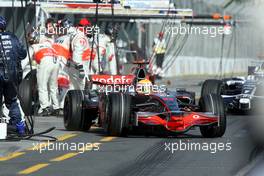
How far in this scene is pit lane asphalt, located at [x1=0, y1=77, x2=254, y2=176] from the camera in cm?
1235

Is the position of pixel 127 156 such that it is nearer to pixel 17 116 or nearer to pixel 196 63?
pixel 17 116

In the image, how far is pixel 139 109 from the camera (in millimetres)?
16500

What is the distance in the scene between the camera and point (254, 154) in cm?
1372

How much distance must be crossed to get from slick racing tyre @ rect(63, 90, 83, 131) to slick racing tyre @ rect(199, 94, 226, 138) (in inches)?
80.2

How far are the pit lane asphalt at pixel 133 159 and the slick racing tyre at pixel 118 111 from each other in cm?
21

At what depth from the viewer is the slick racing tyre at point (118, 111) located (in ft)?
51.7

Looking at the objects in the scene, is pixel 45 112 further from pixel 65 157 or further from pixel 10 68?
pixel 65 157

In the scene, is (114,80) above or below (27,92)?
above

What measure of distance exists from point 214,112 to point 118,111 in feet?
5.05

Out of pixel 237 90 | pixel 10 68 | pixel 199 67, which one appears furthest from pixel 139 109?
pixel 199 67

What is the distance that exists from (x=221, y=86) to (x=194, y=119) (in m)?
5.40

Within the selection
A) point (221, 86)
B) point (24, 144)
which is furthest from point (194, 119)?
point (221, 86)

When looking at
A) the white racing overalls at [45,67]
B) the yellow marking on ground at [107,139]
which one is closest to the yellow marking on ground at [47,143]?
the yellow marking on ground at [107,139]

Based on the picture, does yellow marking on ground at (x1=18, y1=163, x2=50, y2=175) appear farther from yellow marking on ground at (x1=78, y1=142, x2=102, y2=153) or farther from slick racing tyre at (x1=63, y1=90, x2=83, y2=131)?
slick racing tyre at (x1=63, y1=90, x2=83, y2=131)
